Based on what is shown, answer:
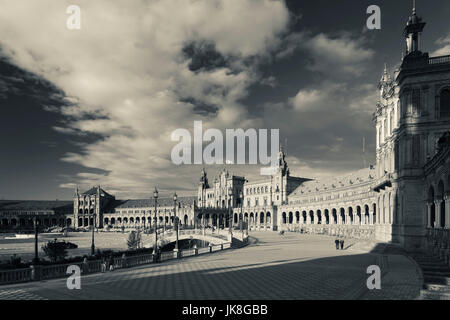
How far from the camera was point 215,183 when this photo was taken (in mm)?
141750

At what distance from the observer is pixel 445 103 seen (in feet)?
108

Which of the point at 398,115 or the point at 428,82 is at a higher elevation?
the point at 428,82

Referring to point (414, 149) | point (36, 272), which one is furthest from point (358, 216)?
point (36, 272)

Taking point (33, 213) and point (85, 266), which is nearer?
point (85, 266)

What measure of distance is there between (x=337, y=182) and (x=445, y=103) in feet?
204

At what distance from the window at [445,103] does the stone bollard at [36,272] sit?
36.1m

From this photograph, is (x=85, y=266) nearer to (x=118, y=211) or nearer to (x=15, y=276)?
(x=15, y=276)

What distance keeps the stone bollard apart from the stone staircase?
20512 millimetres

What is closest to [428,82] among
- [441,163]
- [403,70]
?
[403,70]

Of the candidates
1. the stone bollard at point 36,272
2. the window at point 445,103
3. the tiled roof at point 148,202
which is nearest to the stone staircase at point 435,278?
the window at point 445,103
